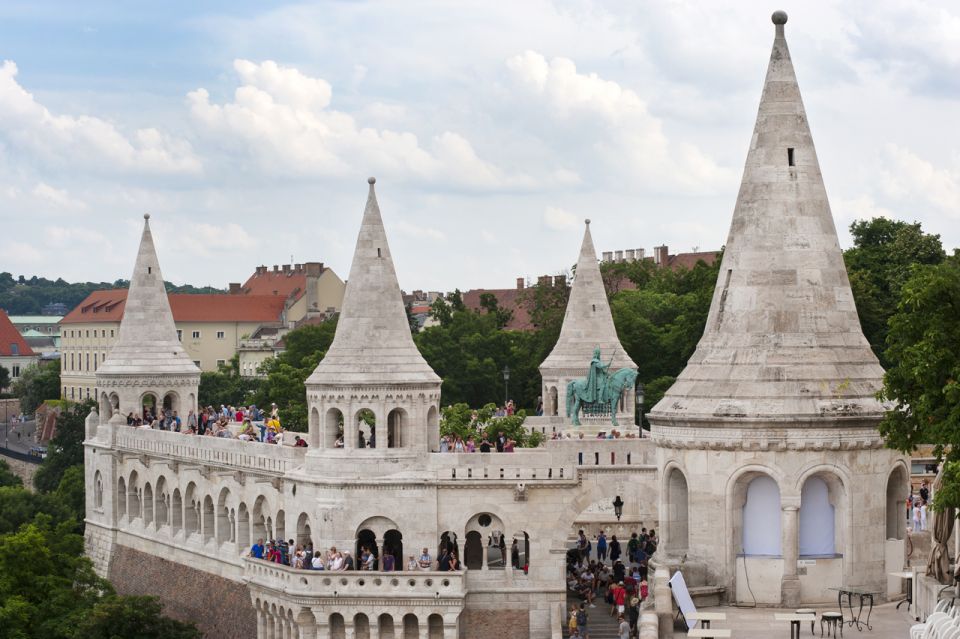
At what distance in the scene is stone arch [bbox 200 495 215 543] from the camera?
5728 cm

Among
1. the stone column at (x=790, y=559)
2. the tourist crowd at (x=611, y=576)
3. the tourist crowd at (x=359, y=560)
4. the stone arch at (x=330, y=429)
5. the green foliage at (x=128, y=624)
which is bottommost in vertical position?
the green foliage at (x=128, y=624)

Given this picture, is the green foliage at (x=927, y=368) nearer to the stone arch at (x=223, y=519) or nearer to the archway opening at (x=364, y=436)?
the archway opening at (x=364, y=436)

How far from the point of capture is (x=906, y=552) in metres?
32.2

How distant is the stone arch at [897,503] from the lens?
31875mm

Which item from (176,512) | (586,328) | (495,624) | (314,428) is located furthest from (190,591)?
(586,328)

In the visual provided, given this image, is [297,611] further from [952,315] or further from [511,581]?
[952,315]

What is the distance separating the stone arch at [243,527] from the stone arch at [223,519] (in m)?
1.62

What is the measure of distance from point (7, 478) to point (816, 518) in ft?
233

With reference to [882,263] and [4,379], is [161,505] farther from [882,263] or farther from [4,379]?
[4,379]

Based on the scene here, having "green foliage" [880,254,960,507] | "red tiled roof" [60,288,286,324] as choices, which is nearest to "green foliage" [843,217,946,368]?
"green foliage" [880,254,960,507]

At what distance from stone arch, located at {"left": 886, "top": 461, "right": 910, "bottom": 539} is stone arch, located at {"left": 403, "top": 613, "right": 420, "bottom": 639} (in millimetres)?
15918

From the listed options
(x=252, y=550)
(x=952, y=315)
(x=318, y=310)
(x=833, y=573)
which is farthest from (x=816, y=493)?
(x=318, y=310)

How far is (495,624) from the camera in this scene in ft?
151

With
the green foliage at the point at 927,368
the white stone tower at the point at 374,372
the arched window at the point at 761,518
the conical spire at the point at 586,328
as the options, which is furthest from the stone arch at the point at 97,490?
the green foliage at the point at 927,368
